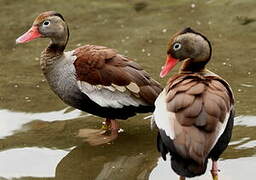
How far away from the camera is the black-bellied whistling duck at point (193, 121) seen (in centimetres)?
483

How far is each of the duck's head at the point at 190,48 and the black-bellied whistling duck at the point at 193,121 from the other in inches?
7.6

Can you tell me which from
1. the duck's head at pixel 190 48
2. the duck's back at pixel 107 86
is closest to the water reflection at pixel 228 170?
the duck's back at pixel 107 86

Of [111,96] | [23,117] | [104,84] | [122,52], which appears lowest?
[122,52]

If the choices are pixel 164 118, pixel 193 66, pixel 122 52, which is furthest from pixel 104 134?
pixel 122 52

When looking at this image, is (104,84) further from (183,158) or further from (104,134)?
(183,158)

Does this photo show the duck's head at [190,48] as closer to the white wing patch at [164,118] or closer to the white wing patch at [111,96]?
the white wing patch at [164,118]

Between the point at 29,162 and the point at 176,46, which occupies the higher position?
the point at 176,46

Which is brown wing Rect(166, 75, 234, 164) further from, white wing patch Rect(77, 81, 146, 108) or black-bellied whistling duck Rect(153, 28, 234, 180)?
white wing patch Rect(77, 81, 146, 108)

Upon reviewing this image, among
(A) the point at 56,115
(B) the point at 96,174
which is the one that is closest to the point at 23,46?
(A) the point at 56,115

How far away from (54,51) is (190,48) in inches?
66.3

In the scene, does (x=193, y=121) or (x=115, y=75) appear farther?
(x=115, y=75)

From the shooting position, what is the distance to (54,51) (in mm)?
6840

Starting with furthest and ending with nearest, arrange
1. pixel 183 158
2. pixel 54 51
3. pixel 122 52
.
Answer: pixel 122 52
pixel 54 51
pixel 183 158

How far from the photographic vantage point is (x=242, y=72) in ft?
26.5
